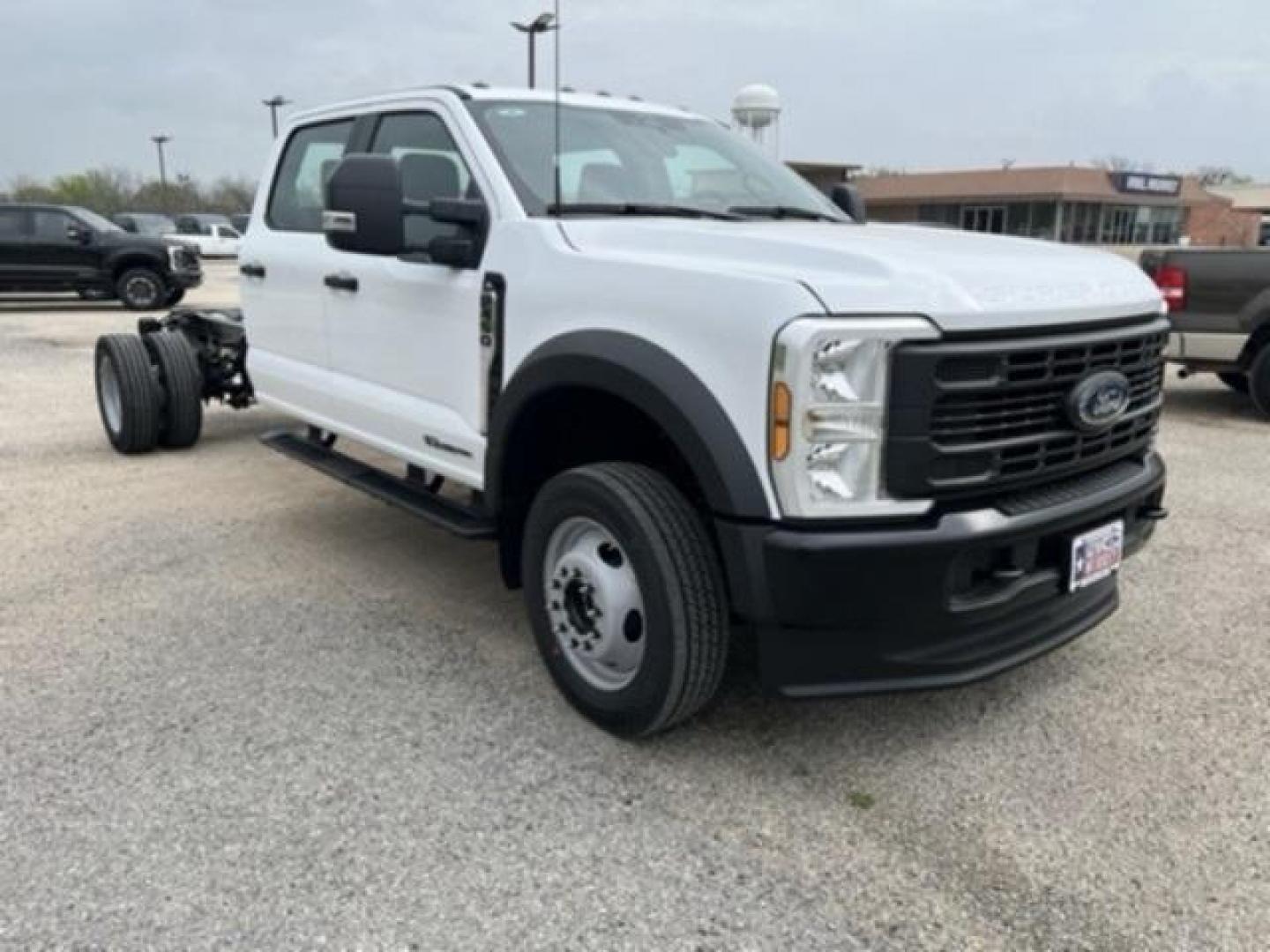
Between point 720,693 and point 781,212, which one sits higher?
point 781,212

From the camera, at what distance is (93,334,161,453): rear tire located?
675 cm

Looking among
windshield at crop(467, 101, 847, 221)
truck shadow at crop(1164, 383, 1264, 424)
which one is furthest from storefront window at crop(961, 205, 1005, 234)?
windshield at crop(467, 101, 847, 221)

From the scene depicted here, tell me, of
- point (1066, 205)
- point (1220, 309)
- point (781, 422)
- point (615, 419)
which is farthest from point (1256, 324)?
point (1066, 205)

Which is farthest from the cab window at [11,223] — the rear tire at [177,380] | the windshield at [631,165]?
the windshield at [631,165]

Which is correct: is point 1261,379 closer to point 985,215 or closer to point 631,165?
point 631,165

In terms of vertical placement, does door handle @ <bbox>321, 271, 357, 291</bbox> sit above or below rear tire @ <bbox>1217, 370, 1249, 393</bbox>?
above

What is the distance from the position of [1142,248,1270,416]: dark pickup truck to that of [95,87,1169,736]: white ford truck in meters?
5.46

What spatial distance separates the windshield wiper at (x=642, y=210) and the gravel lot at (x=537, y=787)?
1.59 meters

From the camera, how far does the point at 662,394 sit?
293 centimetres

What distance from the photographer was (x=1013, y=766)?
10.4 feet

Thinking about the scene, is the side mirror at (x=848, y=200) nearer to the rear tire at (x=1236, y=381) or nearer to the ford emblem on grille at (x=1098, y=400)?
the ford emblem on grille at (x=1098, y=400)

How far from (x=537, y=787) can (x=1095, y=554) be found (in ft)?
5.68

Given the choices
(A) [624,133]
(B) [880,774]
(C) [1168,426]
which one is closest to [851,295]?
(B) [880,774]

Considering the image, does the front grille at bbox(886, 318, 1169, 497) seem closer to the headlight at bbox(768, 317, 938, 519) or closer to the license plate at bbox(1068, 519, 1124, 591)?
the headlight at bbox(768, 317, 938, 519)
